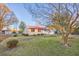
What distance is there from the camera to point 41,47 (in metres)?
1.88

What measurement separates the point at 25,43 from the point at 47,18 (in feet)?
1.04

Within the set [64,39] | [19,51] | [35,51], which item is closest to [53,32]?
[64,39]

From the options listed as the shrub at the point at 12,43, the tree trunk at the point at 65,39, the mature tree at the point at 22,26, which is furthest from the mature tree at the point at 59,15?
the shrub at the point at 12,43

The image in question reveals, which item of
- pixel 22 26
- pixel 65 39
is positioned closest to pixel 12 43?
pixel 22 26

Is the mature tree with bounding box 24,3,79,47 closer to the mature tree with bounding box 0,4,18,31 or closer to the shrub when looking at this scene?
the mature tree with bounding box 0,4,18,31

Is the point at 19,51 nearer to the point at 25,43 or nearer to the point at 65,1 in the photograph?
the point at 25,43

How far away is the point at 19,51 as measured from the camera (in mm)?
1881

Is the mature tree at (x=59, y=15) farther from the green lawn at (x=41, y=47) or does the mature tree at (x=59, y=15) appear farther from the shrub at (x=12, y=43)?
the shrub at (x=12, y=43)

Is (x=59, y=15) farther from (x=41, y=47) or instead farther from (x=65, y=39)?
(x=41, y=47)

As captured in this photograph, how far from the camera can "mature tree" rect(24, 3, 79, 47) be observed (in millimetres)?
1895

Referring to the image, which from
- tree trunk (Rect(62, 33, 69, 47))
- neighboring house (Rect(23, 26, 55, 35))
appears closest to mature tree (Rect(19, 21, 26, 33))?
neighboring house (Rect(23, 26, 55, 35))

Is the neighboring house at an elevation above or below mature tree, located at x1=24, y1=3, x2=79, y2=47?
below

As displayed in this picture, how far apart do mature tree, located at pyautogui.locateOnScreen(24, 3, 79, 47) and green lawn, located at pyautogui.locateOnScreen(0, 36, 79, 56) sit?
0.07 meters

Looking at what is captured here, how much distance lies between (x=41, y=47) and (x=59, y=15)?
348 millimetres
